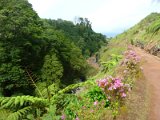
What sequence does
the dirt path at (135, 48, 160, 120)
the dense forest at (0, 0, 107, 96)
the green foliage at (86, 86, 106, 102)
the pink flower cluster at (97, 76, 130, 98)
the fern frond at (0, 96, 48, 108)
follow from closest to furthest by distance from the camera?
1. the pink flower cluster at (97, 76, 130, 98)
2. the dirt path at (135, 48, 160, 120)
3. the green foliage at (86, 86, 106, 102)
4. the fern frond at (0, 96, 48, 108)
5. the dense forest at (0, 0, 107, 96)

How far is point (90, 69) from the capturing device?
39.6 m

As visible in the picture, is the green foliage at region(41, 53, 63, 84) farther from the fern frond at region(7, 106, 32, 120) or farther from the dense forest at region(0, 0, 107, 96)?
the fern frond at region(7, 106, 32, 120)

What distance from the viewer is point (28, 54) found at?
32.5 metres

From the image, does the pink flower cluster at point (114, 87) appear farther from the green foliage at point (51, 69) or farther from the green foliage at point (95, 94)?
the green foliage at point (51, 69)

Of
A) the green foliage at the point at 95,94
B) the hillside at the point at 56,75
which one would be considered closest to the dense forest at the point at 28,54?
the hillside at the point at 56,75

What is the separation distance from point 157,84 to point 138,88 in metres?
1.38

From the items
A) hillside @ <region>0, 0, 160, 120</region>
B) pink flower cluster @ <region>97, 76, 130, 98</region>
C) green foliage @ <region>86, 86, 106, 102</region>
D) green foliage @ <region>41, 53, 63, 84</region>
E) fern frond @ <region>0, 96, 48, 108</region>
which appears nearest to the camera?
pink flower cluster @ <region>97, 76, 130, 98</region>

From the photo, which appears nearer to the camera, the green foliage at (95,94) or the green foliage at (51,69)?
the green foliage at (95,94)

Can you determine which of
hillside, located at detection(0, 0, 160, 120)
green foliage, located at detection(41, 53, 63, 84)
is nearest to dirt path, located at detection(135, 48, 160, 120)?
hillside, located at detection(0, 0, 160, 120)

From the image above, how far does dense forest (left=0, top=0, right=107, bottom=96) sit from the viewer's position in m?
29.5

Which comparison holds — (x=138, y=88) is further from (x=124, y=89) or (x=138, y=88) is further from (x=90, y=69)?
(x=90, y=69)

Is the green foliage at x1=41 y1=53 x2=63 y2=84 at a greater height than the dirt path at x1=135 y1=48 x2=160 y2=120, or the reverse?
the dirt path at x1=135 y1=48 x2=160 y2=120

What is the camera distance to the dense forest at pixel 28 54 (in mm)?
29547

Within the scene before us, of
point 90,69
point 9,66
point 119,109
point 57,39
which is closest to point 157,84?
point 119,109
